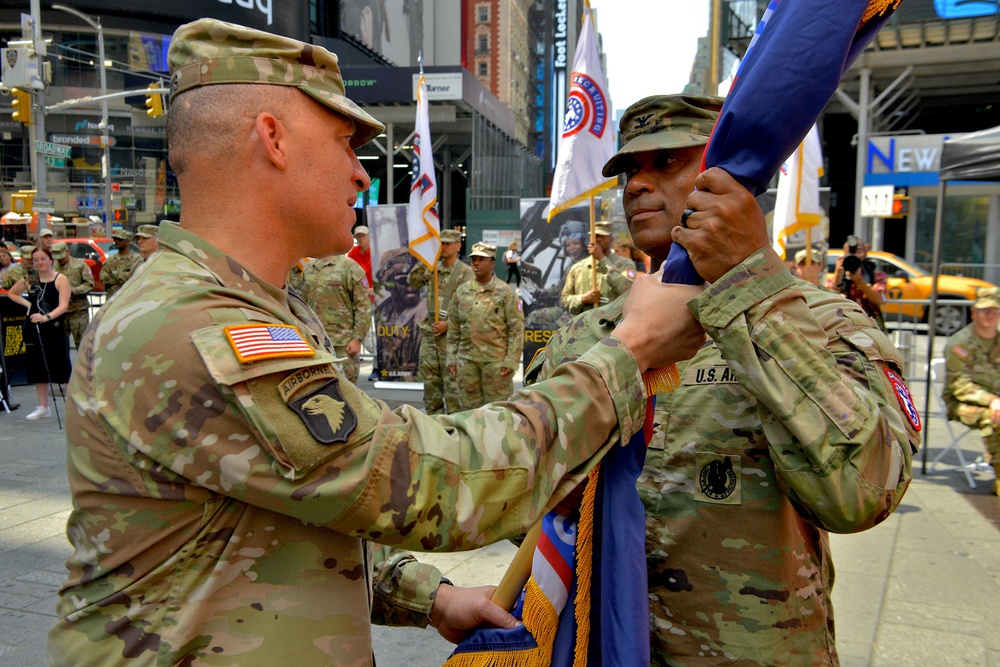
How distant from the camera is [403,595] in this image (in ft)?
6.50

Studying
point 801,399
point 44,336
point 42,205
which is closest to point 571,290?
point 44,336

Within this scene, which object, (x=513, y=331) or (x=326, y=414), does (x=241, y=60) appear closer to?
(x=326, y=414)

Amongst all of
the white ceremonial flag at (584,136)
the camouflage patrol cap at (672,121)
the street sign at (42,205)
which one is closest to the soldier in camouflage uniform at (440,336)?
the white ceremonial flag at (584,136)

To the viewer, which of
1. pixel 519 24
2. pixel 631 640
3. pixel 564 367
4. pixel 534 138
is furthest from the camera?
pixel 534 138

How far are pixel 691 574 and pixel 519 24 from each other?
297 feet

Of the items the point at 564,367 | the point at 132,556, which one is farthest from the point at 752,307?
the point at 132,556

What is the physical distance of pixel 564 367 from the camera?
1.54m

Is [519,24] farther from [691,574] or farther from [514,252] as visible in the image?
[691,574]

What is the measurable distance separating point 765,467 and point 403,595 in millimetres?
951

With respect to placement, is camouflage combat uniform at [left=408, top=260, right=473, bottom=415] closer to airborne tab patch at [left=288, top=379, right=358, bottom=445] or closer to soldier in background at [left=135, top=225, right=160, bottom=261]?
soldier in background at [left=135, top=225, right=160, bottom=261]

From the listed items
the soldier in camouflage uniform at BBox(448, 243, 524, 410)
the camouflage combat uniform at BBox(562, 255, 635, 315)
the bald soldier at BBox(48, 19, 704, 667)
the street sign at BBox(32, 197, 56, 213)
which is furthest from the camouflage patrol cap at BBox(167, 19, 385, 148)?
the street sign at BBox(32, 197, 56, 213)

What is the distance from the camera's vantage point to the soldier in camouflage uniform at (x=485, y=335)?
8.82 m

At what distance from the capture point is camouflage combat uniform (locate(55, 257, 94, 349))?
41.1ft

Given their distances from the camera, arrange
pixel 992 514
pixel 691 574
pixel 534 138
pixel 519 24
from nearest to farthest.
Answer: pixel 691 574 < pixel 992 514 < pixel 519 24 < pixel 534 138
